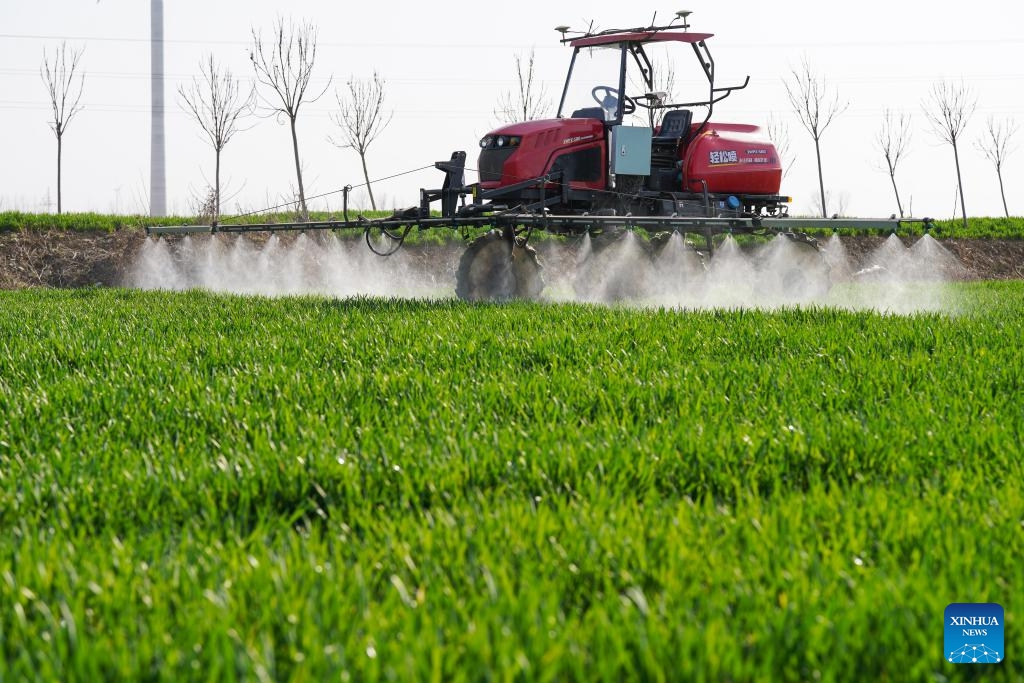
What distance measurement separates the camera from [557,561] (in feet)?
8.34

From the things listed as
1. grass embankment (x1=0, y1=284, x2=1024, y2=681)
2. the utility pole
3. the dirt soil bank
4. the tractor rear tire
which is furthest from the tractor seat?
the utility pole

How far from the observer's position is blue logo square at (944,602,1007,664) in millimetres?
2043

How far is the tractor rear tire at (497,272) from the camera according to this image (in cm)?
1198

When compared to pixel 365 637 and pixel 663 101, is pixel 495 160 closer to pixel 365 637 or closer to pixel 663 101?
pixel 663 101

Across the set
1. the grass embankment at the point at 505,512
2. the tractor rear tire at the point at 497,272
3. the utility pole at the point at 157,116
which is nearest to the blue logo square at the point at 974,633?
the grass embankment at the point at 505,512

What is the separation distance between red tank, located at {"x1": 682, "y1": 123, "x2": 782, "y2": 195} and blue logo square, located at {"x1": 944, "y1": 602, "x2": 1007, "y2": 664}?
11541 millimetres

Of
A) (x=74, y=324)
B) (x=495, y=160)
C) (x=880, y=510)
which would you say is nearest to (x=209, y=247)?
(x=495, y=160)

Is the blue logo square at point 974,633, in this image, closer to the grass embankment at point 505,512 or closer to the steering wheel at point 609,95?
the grass embankment at point 505,512

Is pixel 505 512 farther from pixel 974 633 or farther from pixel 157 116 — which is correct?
pixel 157 116

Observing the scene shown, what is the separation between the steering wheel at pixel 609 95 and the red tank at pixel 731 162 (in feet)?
3.83

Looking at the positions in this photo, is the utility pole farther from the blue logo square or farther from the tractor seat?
the blue logo square

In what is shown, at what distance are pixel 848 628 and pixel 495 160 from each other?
35.4 ft

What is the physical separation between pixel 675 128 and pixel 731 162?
897mm

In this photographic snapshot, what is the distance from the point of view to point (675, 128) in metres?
13.8
